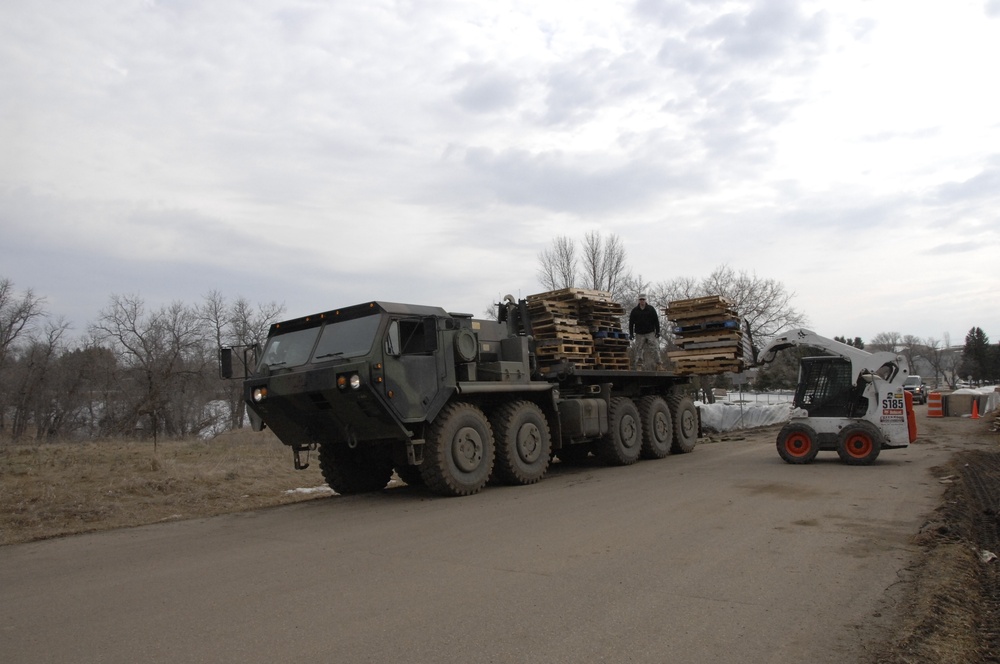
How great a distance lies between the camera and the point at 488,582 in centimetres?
605

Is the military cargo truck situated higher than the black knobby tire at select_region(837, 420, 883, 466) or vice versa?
the military cargo truck

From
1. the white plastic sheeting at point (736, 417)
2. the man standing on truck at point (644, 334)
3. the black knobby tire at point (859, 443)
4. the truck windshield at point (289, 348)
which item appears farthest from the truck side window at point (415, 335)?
the white plastic sheeting at point (736, 417)

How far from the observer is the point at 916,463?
13.7 metres

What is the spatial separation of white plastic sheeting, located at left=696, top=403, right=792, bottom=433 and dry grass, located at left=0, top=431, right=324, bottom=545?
16.1 meters

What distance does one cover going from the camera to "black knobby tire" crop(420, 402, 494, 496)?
1070cm

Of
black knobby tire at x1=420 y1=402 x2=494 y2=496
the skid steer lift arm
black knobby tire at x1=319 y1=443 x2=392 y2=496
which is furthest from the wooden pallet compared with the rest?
black knobby tire at x1=319 y1=443 x2=392 y2=496

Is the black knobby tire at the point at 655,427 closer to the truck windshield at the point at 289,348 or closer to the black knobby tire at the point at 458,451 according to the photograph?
the black knobby tire at the point at 458,451

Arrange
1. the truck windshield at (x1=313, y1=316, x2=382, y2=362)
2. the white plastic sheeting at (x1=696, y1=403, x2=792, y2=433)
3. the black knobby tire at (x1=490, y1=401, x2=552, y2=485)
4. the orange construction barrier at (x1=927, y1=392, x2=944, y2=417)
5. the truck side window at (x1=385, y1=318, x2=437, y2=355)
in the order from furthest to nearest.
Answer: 1. the orange construction barrier at (x1=927, y1=392, x2=944, y2=417)
2. the white plastic sheeting at (x1=696, y1=403, x2=792, y2=433)
3. the black knobby tire at (x1=490, y1=401, x2=552, y2=485)
4. the truck side window at (x1=385, y1=318, x2=437, y2=355)
5. the truck windshield at (x1=313, y1=316, x2=382, y2=362)

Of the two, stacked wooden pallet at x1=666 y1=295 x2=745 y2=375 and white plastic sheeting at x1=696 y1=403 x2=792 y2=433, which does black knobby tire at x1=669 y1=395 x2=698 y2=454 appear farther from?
white plastic sheeting at x1=696 y1=403 x2=792 y2=433

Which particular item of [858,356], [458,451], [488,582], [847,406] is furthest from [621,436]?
[488,582]

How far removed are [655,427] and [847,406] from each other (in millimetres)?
3904

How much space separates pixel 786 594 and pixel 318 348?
743cm

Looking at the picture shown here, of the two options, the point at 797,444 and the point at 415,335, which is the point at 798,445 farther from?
the point at 415,335

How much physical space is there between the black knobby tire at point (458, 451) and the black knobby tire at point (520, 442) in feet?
1.40
